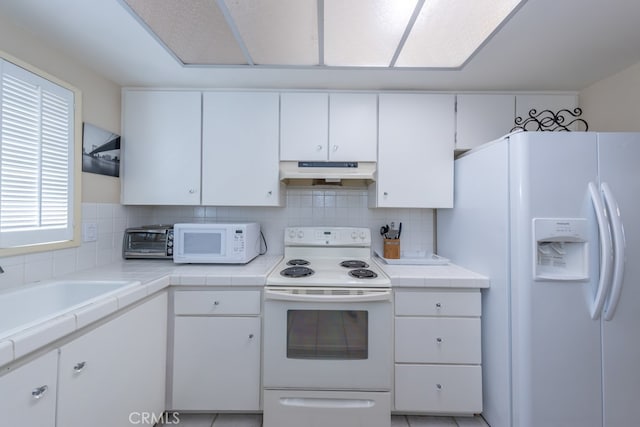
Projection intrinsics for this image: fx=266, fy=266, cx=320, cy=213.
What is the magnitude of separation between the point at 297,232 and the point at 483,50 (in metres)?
1.70

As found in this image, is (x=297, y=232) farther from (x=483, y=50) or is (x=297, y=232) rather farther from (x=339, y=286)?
(x=483, y=50)

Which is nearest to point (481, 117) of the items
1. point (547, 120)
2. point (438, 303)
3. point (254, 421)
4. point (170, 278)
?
point (547, 120)

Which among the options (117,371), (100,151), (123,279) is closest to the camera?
(117,371)

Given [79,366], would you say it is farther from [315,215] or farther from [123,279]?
[315,215]

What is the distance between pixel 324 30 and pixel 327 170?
868 mm

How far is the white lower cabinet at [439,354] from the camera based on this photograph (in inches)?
62.3

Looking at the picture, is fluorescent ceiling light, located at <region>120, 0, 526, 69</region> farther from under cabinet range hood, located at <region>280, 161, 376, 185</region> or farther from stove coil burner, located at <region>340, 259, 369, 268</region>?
stove coil burner, located at <region>340, 259, 369, 268</region>

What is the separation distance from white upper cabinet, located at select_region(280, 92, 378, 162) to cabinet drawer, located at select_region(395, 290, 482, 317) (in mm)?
1016

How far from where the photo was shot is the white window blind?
1268 millimetres

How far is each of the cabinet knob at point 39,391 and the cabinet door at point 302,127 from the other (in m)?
1.62

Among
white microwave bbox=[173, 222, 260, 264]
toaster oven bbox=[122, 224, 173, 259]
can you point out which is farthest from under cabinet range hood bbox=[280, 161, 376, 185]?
toaster oven bbox=[122, 224, 173, 259]

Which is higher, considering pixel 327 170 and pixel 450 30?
pixel 450 30

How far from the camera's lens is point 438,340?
1591mm

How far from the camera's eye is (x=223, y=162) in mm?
1990
